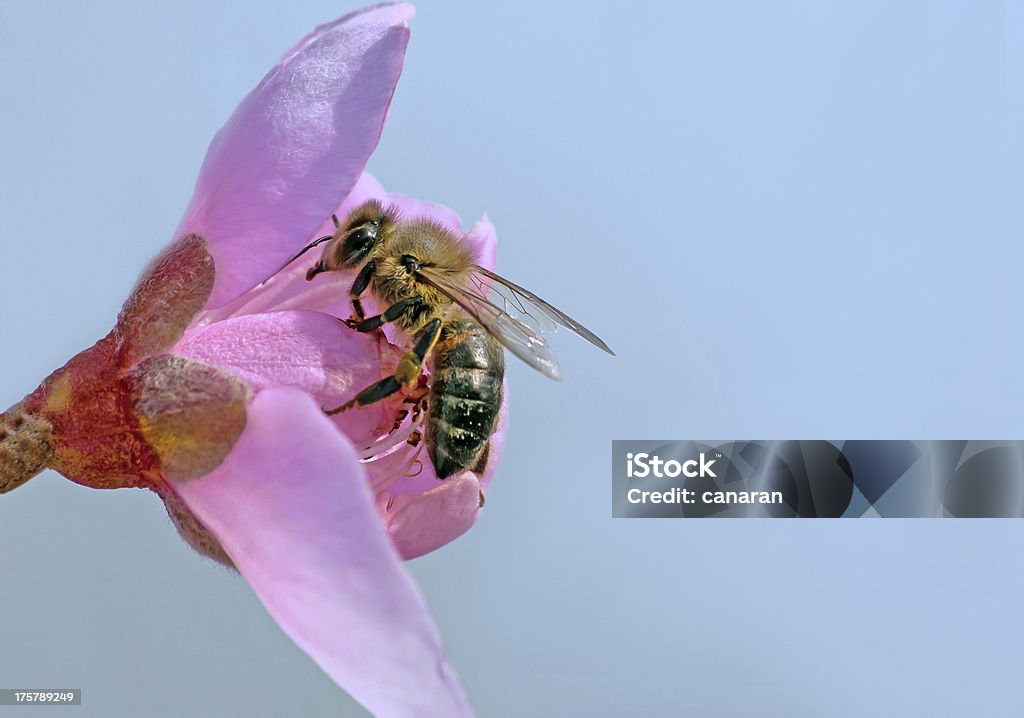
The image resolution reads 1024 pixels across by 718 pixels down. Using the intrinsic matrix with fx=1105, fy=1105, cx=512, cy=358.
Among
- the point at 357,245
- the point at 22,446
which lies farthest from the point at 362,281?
the point at 22,446

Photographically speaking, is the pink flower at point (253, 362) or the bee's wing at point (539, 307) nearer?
the pink flower at point (253, 362)

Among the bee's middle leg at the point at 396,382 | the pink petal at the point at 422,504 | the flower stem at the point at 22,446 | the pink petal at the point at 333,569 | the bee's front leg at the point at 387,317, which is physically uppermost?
the bee's front leg at the point at 387,317

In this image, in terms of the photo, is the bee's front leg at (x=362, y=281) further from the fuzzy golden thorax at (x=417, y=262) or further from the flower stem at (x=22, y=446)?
the flower stem at (x=22, y=446)

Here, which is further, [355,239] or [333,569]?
[355,239]

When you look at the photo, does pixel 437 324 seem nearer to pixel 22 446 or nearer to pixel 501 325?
pixel 501 325

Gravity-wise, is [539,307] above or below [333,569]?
above

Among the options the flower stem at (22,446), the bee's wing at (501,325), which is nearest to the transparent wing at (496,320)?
the bee's wing at (501,325)
